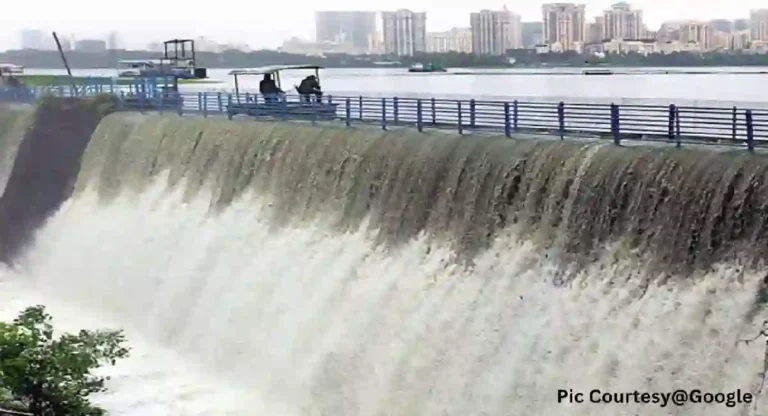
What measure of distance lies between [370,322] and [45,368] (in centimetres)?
517

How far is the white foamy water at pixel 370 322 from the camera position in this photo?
13.8m

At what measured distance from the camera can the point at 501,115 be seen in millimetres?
20938

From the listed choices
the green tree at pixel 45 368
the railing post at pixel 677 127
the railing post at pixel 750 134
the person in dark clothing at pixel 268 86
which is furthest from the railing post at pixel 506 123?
the person in dark clothing at pixel 268 86

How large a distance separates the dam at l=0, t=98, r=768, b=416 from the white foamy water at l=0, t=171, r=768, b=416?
0.04 m

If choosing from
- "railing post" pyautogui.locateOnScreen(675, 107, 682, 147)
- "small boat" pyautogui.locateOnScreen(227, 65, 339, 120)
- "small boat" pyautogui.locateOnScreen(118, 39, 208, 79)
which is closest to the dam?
"railing post" pyautogui.locateOnScreen(675, 107, 682, 147)

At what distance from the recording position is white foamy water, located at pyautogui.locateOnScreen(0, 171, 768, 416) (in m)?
13.8

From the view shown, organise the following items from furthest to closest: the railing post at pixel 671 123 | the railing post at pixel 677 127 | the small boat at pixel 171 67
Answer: the small boat at pixel 171 67 < the railing post at pixel 671 123 < the railing post at pixel 677 127

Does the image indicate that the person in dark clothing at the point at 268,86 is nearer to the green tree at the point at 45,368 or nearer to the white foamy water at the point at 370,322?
the white foamy water at the point at 370,322

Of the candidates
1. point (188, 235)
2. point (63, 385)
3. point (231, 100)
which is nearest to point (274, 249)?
point (188, 235)

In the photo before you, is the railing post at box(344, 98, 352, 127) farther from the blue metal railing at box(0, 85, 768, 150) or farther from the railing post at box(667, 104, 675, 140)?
the railing post at box(667, 104, 675, 140)

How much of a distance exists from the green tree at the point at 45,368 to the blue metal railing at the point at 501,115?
8.34 meters

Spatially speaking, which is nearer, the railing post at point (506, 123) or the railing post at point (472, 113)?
the railing post at point (506, 123)

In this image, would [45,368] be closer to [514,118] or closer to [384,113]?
[514,118]

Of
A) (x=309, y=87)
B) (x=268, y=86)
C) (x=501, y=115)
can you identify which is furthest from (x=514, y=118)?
(x=268, y=86)
